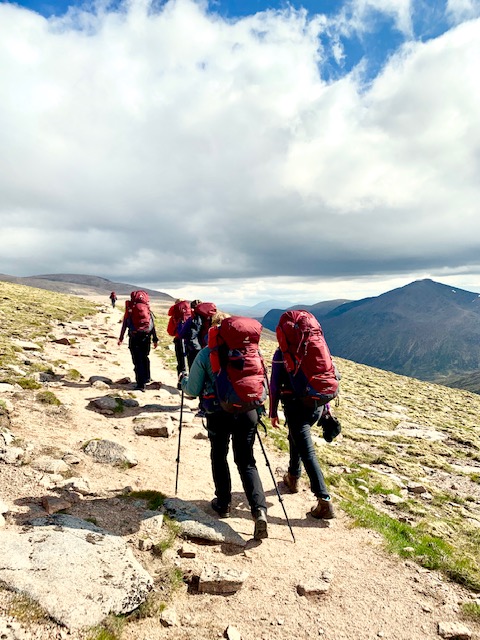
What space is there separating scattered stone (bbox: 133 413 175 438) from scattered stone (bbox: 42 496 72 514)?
4.72 meters

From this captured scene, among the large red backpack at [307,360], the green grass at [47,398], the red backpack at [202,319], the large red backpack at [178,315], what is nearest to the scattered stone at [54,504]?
the large red backpack at [307,360]

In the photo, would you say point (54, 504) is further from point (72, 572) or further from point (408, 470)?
point (408, 470)

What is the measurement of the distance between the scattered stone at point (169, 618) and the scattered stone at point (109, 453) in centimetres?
485

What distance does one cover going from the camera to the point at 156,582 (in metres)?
5.70

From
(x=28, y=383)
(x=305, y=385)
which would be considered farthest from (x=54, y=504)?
(x=28, y=383)

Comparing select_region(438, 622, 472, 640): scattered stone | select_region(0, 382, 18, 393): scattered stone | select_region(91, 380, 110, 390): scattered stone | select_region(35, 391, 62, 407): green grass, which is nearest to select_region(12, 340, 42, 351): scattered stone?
select_region(91, 380, 110, 390): scattered stone

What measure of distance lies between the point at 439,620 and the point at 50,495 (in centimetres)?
702

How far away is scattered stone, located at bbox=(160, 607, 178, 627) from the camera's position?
16.5 ft

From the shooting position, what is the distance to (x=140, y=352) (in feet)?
53.9

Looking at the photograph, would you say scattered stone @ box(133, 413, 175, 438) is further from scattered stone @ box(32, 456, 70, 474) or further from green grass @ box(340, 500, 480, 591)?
green grass @ box(340, 500, 480, 591)

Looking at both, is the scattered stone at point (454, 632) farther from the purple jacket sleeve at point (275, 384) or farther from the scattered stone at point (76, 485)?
the scattered stone at point (76, 485)

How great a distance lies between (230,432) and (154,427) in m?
5.46

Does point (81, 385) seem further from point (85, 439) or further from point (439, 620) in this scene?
point (439, 620)

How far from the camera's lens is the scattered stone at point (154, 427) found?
12016 millimetres
